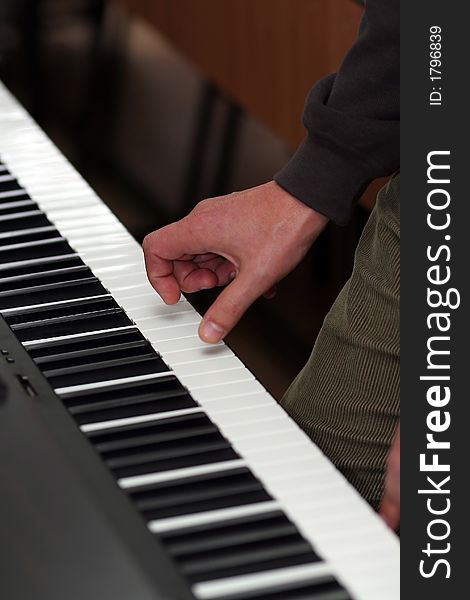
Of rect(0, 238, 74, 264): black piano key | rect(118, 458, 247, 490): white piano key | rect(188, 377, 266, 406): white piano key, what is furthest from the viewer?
rect(0, 238, 74, 264): black piano key

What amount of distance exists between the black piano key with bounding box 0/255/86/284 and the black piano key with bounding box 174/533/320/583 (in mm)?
467

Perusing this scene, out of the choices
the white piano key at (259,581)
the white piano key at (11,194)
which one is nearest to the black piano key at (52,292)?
the white piano key at (11,194)

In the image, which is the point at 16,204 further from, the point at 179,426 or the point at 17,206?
the point at 179,426

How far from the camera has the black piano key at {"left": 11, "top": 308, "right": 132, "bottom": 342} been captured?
1.20 metres

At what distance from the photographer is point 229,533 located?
0.95m

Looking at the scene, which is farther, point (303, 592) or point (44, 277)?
point (44, 277)

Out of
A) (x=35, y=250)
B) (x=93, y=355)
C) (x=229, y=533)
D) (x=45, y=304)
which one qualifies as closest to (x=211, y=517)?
(x=229, y=533)

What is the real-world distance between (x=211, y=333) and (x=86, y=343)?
0.12 metres

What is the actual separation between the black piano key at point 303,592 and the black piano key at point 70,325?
0.39 meters

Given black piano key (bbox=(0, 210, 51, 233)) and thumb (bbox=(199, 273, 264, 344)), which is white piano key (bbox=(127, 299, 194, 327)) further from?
black piano key (bbox=(0, 210, 51, 233))

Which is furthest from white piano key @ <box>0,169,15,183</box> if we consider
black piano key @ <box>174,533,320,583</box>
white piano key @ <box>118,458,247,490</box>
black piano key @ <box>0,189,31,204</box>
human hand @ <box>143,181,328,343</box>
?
black piano key @ <box>174,533,320,583</box>

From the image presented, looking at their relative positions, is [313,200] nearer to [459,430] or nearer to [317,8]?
[459,430]

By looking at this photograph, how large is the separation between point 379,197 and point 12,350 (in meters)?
0.43

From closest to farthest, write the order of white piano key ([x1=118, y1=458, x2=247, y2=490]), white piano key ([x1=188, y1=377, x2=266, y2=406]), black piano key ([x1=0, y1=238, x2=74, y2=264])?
1. white piano key ([x1=118, y1=458, x2=247, y2=490])
2. white piano key ([x1=188, y1=377, x2=266, y2=406])
3. black piano key ([x1=0, y1=238, x2=74, y2=264])
